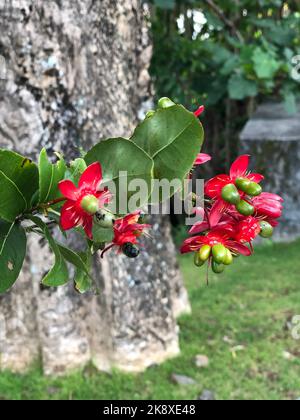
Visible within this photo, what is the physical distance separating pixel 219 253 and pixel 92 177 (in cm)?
16

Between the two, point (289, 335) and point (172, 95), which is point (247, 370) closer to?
point (289, 335)

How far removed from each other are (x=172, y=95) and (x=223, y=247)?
306cm

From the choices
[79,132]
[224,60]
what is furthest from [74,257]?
[224,60]

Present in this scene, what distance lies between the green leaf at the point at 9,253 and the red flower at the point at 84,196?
0.28 ft

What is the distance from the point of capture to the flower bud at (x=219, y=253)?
535 millimetres

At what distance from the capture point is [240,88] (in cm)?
301

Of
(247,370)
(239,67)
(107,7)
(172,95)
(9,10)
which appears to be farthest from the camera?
(172,95)

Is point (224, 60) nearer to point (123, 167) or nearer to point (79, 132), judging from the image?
point (79, 132)

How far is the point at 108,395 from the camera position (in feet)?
6.45

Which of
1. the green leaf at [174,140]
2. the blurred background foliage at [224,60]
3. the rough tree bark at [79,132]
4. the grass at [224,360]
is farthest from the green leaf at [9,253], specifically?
the blurred background foliage at [224,60]

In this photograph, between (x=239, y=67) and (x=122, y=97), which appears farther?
(x=239, y=67)

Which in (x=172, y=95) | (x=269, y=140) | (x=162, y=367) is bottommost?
(x=162, y=367)

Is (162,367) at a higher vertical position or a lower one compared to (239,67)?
lower

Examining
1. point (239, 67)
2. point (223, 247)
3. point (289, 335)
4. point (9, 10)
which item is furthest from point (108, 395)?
point (239, 67)
